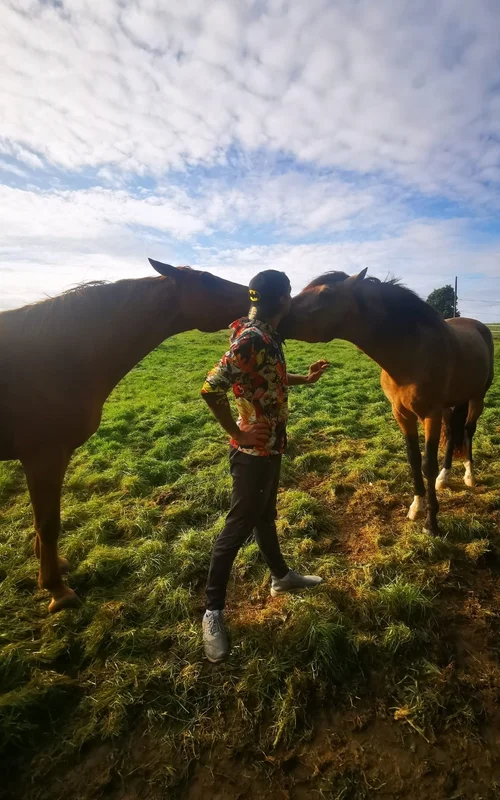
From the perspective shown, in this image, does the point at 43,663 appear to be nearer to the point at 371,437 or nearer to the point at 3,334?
the point at 3,334

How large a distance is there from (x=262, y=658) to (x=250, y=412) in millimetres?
1525

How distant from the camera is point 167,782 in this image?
183 cm

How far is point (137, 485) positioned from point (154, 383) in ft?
22.5

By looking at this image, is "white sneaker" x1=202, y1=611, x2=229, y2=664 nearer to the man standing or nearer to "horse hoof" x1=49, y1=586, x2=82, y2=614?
the man standing

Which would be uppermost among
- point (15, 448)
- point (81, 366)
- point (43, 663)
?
point (81, 366)

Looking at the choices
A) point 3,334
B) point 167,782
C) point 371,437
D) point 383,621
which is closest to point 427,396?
point 383,621

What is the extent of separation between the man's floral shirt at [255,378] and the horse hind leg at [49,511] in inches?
58.1

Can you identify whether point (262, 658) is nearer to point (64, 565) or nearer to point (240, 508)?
point (240, 508)

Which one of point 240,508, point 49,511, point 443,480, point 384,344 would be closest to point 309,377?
point 384,344

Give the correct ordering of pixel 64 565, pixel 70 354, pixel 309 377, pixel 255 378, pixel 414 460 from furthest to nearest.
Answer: pixel 414 460 → pixel 64 565 → pixel 309 377 → pixel 70 354 → pixel 255 378

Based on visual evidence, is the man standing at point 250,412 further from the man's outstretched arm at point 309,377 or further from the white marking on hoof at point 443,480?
the white marking on hoof at point 443,480

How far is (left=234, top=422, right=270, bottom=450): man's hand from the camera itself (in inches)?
91.1

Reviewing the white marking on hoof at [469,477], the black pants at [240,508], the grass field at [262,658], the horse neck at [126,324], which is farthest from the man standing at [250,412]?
the white marking on hoof at [469,477]

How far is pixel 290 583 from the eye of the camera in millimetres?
3002
